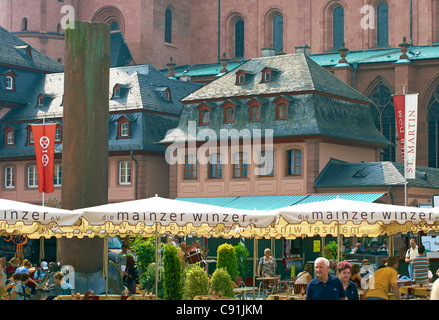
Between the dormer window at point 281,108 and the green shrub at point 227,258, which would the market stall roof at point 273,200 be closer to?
the dormer window at point 281,108

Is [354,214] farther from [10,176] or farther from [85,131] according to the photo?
[10,176]

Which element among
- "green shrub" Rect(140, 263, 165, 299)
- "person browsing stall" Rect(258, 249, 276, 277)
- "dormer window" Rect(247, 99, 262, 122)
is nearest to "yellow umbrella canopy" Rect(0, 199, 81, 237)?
"green shrub" Rect(140, 263, 165, 299)

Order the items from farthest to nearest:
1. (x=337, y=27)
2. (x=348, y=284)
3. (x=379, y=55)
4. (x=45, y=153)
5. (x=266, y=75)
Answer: (x=337, y=27) < (x=379, y=55) < (x=266, y=75) < (x=45, y=153) < (x=348, y=284)

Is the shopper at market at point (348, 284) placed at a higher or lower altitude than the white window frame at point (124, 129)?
lower

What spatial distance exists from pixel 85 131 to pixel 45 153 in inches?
740

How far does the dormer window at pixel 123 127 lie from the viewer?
56.9m

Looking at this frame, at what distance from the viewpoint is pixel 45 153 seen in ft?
149

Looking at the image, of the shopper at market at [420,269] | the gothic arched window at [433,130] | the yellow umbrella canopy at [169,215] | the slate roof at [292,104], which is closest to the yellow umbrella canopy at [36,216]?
the yellow umbrella canopy at [169,215]

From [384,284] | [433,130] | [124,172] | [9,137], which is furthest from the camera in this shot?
[9,137]

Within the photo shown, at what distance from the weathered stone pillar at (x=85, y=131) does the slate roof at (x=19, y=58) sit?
36.2 metres

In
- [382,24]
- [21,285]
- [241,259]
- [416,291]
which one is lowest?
[241,259]

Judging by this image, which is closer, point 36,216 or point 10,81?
point 36,216

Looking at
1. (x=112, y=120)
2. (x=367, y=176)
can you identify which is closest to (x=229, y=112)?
(x=112, y=120)
